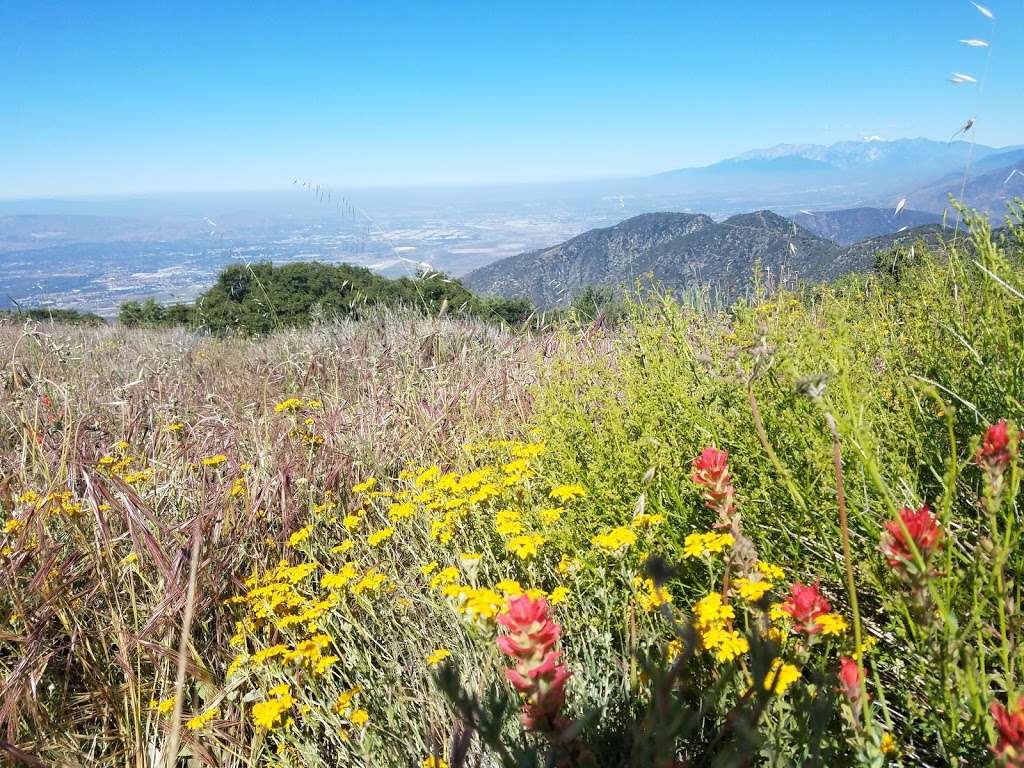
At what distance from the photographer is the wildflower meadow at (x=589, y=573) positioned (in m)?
1.00

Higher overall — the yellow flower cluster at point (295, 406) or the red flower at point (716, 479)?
the red flower at point (716, 479)

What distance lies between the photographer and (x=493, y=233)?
11109 millimetres

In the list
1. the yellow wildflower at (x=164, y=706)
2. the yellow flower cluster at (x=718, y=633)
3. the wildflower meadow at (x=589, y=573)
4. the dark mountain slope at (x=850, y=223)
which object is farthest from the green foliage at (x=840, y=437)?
the dark mountain slope at (x=850, y=223)

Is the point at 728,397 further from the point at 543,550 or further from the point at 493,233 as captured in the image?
the point at 493,233

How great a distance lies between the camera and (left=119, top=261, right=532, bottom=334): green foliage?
525 inches

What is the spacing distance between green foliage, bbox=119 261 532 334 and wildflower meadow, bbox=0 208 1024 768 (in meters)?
9.20

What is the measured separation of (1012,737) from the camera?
750mm

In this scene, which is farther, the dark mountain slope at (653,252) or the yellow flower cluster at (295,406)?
the dark mountain slope at (653,252)

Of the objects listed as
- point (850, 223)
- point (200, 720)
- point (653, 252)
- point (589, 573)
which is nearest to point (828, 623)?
point (589, 573)

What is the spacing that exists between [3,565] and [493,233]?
9728 mm

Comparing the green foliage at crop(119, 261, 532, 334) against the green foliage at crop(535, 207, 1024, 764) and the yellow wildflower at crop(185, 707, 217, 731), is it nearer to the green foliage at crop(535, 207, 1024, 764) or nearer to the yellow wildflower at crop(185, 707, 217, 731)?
the green foliage at crop(535, 207, 1024, 764)

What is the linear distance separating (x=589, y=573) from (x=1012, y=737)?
1369 mm

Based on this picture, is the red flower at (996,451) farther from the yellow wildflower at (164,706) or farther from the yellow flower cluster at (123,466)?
the yellow flower cluster at (123,466)

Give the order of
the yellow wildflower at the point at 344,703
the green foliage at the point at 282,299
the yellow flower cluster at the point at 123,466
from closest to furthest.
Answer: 1. the yellow wildflower at the point at 344,703
2. the yellow flower cluster at the point at 123,466
3. the green foliage at the point at 282,299
